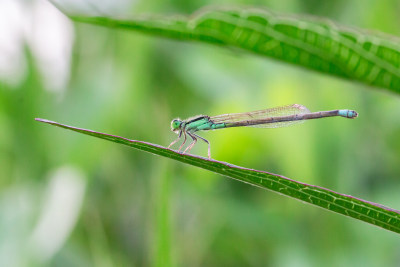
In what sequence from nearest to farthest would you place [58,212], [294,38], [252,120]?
1. [294,38]
2. [252,120]
3. [58,212]

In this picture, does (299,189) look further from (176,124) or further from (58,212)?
(58,212)

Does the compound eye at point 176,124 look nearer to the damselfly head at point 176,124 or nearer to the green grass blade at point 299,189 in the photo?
the damselfly head at point 176,124

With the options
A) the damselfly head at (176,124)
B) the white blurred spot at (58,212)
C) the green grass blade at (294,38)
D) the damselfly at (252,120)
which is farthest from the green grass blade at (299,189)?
the white blurred spot at (58,212)

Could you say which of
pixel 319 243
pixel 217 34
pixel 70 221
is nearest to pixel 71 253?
pixel 70 221

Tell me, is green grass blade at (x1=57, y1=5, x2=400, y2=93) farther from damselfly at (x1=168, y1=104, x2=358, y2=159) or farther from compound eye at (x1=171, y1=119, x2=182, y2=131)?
compound eye at (x1=171, y1=119, x2=182, y2=131)

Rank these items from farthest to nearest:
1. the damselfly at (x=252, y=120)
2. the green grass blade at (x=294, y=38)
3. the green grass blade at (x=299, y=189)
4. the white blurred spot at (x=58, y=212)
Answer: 1. the white blurred spot at (x=58, y=212)
2. the damselfly at (x=252, y=120)
3. the green grass blade at (x=294, y=38)
4. the green grass blade at (x=299, y=189)

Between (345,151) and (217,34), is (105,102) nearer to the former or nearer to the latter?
(345,151)

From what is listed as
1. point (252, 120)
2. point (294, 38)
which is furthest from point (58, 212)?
point (294, 38)
